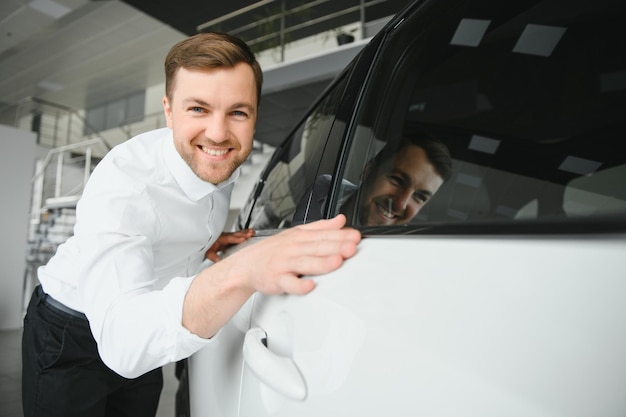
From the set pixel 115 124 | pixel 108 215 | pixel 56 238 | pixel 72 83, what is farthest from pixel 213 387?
pixel 115 124

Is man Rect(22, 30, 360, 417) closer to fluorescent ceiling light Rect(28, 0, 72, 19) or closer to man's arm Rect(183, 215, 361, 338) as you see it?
man's arm Rect(183, 215, 361, 338)

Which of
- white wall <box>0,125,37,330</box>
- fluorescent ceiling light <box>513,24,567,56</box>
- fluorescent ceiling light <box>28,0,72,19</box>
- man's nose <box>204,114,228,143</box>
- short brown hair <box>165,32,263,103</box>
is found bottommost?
white wall <box>0,125,37,330</box>

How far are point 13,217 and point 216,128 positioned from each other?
552 cm

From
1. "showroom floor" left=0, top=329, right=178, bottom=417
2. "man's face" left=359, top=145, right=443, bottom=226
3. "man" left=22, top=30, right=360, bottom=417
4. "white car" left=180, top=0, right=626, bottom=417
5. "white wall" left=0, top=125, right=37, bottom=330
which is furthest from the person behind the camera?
"white wall" left=0, top=125, right=37, bottom=330

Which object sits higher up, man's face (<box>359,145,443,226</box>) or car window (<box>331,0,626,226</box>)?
car window (<box>331,0,626,226</box>)

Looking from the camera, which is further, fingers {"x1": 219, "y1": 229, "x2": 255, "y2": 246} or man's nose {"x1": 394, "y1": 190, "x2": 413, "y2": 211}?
fingers {"x1": 219, "y1": 229, "x2": 255, "y2": 246}

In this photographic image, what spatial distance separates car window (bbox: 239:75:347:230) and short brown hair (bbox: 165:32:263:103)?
176 mm

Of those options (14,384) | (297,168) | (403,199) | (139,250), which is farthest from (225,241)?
(14,384)

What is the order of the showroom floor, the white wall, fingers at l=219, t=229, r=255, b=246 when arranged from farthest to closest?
the white wall < the showroom floor < fingers at l=219, t=229, r=255, b=246

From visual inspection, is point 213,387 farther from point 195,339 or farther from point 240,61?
point 240,61

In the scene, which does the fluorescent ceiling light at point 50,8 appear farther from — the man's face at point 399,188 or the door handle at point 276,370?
the door handle at point 276,370

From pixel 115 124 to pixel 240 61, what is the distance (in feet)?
41.1

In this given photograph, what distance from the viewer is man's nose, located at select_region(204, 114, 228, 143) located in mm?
868

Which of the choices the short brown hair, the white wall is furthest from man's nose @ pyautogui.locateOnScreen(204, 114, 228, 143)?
the white wall
